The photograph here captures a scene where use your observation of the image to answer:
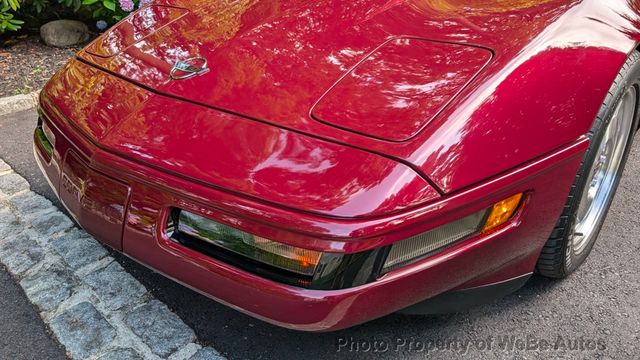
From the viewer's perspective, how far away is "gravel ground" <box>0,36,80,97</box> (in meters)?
3.75

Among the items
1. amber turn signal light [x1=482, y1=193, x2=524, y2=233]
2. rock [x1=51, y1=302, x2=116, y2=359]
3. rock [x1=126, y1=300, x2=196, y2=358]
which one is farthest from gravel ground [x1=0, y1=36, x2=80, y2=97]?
amber turn signal light [x1=482, y1=193, x2=524, y2=233]

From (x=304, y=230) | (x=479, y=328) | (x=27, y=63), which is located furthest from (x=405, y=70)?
(x=27, y=63)

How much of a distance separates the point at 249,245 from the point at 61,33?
3.63 meters

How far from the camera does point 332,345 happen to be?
1880 mm

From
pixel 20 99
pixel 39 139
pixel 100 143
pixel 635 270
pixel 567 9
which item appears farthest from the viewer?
pixel 20 99

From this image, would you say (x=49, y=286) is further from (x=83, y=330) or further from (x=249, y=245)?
(x=249, y=245)

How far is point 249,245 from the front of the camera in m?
1.47

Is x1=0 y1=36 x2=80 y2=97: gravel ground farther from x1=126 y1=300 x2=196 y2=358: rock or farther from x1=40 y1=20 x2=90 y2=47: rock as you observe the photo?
x1=126 y1=300 x2=196 y2=358: rock

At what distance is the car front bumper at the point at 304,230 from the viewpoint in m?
1.39

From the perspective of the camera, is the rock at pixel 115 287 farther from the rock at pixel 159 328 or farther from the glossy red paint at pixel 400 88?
the glossy red paint at pixel 400 88

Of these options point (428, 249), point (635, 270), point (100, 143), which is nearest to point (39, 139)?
point (100, 143)

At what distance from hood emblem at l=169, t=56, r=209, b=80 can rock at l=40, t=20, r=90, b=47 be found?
2975mm

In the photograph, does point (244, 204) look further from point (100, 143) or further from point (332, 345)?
point (332, 345)

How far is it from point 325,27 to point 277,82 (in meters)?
A: 0.32
